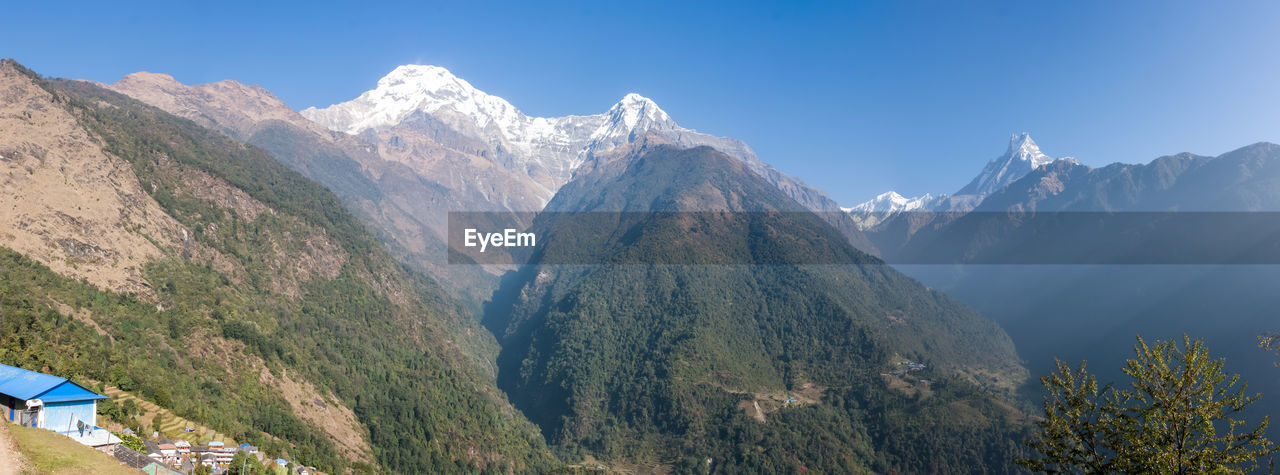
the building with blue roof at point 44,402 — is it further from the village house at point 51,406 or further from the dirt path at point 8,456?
the dirt path at point 8,456

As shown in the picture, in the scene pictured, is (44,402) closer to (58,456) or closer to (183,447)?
(58,456)

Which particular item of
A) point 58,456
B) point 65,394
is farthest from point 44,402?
point 58,456

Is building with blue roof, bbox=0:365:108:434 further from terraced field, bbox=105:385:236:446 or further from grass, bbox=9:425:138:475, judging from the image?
terraced field, bbox=105:385:236:446

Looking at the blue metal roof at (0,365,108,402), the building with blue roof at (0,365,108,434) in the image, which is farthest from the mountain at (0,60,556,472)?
the blue metal roof at (0,365,108,402)

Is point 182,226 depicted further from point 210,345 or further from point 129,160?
point 210,345

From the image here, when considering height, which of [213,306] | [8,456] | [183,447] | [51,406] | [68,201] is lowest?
[183,447]

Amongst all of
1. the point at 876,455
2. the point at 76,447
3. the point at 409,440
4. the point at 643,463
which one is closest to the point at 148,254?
the point at 409,440
